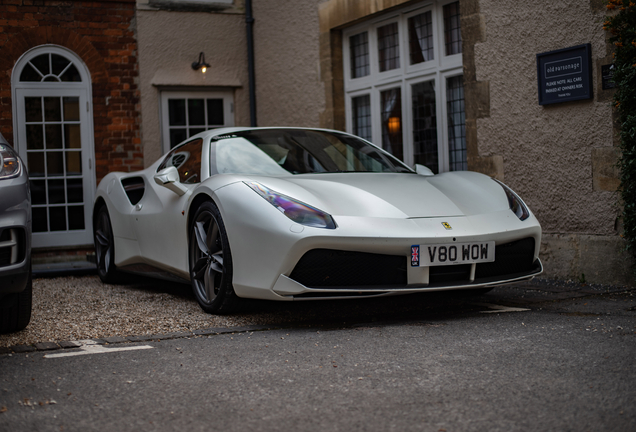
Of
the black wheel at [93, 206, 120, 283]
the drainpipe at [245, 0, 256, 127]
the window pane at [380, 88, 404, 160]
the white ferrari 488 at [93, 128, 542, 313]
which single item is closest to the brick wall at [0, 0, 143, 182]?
the drainpipe at [245, 0, 256, 127]

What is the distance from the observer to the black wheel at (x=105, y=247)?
6.14 meters

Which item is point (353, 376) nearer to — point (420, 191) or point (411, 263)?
point (411, 263)

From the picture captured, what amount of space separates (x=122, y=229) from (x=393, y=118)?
3.82 meters

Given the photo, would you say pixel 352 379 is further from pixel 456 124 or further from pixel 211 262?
pixel 456 124

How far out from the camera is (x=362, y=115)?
8922 millimetres

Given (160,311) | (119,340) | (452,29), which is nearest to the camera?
(119,340)

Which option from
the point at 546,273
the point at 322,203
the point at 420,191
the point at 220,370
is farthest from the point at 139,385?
the point at 546,273

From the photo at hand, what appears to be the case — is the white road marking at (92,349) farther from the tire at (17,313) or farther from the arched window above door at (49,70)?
the arched window above door at (49,70)

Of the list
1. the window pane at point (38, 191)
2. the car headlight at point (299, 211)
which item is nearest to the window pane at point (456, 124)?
the car headlight at point (299, 211)

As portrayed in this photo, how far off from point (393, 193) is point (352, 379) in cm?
163

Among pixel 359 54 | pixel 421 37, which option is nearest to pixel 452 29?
pixel 421 37

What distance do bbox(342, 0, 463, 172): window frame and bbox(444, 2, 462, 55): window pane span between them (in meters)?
0.05

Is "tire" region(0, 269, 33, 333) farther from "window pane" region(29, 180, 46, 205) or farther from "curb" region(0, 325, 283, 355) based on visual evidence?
"window pane" region(29, 180, 46, 205)

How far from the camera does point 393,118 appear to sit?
8.38 meters
